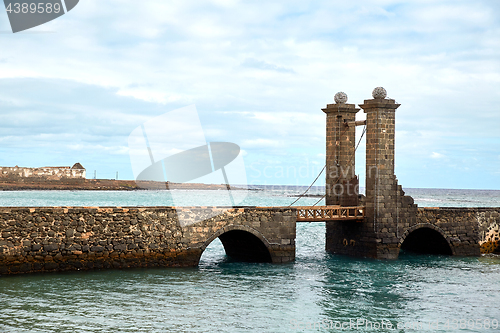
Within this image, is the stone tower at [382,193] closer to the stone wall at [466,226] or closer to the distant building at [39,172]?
the stone wall at [466,226]

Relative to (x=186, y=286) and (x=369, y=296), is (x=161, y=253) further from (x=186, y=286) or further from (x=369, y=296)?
(x=369, y=296)

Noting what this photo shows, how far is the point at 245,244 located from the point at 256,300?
8.15m

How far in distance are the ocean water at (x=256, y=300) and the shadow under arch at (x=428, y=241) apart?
3415 millimetres

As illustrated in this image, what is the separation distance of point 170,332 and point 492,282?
1328 centimetres

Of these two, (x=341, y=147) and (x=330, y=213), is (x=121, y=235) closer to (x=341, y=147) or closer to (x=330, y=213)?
(x=330, y=213)

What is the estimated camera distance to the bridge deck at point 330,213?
2400 cm

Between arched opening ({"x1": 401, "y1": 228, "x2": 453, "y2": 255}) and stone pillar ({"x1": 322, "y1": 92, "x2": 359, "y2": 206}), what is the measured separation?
15.3ft

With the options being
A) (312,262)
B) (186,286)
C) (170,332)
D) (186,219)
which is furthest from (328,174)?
(170,332)

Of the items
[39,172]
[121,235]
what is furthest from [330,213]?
[39,172]

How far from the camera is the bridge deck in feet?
78.7

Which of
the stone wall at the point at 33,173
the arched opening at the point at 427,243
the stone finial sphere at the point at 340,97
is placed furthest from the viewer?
the stone wall at the point at 33,173

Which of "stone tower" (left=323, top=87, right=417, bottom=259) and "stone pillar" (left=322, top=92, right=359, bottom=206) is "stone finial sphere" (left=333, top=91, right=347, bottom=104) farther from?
"stone tower" (left=323, top=87, right=417, bottom=259)

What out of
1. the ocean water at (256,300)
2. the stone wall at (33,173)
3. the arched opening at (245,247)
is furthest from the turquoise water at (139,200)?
the ocean water at (256,300)

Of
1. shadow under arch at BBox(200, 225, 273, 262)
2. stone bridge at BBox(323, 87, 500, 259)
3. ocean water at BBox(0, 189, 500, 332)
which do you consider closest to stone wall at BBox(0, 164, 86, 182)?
shadow under arch at BBox(200, 225, 273, 262)
